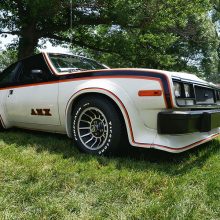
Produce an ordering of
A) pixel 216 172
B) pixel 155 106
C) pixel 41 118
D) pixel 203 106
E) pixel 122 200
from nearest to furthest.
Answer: pixel 122 200
pixel 216 172
pixel 155 106
pixel 203 106
pixel 41 118

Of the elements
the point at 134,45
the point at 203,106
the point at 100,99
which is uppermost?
the point at 134,45

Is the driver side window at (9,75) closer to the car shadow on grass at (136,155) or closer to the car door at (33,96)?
the car door at (33,96)

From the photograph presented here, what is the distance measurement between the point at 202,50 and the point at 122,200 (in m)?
27.8

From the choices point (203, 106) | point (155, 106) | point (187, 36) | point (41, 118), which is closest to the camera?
point (155, 106)

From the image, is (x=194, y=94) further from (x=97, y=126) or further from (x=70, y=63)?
(x=70, y=63)

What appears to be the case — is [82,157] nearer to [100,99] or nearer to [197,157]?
[100,99]

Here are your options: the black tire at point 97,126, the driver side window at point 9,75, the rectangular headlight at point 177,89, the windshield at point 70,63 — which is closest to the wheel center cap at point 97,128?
the black tire at point 97,126

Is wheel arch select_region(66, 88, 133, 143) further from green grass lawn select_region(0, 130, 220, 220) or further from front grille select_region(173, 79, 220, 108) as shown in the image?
front grille select_region(173, 79, 220, 108)

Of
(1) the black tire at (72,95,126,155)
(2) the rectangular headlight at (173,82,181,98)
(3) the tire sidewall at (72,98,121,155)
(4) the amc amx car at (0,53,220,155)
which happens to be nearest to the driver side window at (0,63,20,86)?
(4) the amc amx car at (0,53,220,155)

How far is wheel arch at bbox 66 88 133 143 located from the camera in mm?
3375

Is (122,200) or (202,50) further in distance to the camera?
(202,50)

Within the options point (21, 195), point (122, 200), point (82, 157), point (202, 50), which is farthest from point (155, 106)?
point (202, 50)

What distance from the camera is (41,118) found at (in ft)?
14.2

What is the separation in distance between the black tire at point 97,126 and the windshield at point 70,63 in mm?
819
